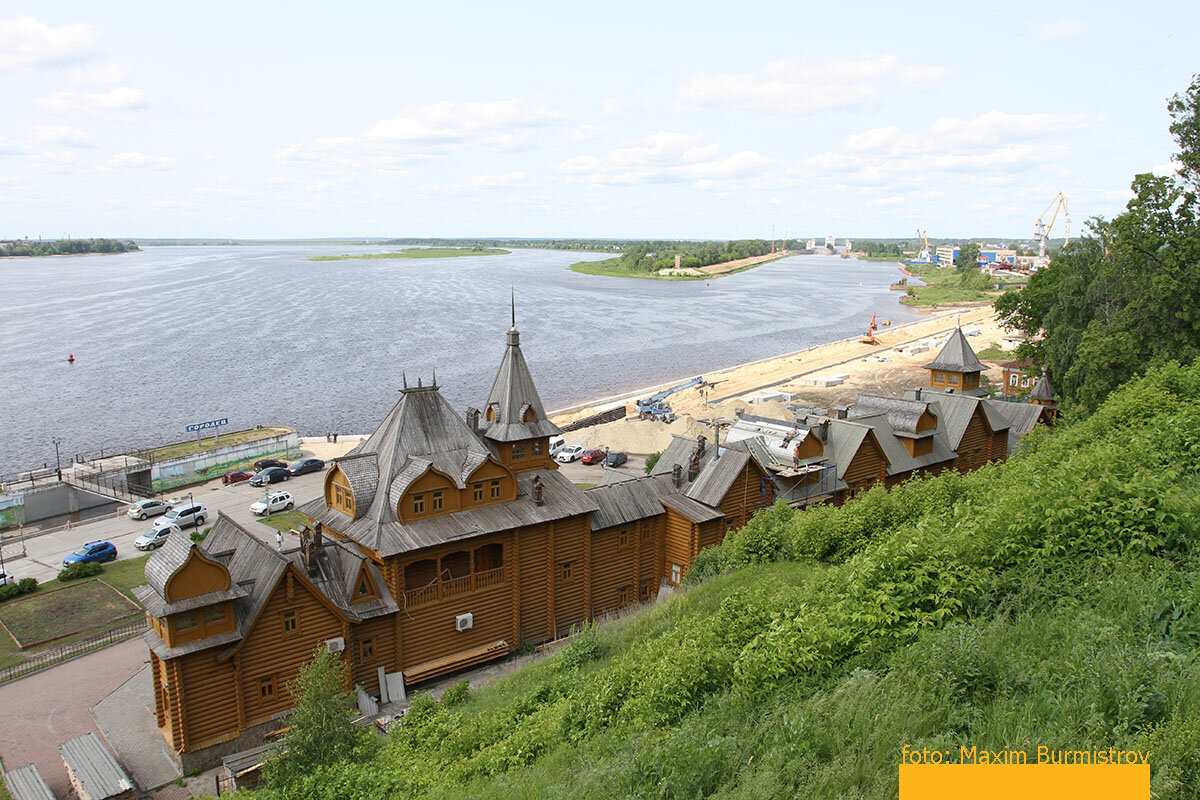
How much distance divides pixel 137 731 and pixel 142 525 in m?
27.2

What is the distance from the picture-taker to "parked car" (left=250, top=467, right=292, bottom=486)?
56100mm

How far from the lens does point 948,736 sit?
9.82 m

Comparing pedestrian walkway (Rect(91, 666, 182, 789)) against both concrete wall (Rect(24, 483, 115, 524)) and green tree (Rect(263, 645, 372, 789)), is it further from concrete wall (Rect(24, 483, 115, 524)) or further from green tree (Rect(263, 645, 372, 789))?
concrete wall (Rect(24, 483, 115, 524))

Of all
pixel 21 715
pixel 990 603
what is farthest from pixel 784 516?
pixel 21 715

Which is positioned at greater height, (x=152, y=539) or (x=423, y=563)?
(x=423, y=563)

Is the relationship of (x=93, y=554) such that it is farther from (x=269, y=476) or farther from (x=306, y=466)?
(x=306, y=466)

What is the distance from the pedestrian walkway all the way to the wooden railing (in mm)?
8106

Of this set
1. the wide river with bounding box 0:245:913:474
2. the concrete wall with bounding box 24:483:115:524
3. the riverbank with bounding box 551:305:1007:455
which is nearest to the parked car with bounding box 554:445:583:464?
the riverbank with bounding box 551:305:1007:455

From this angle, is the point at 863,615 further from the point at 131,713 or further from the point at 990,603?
the point at 131,713

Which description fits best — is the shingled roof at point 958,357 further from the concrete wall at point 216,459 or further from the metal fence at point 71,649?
the concrete wall at point 216,459

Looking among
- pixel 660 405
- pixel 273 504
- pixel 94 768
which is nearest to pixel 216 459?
pixel 273 504

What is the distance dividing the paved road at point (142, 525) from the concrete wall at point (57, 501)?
3.97 m

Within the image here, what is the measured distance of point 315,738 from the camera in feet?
58.3

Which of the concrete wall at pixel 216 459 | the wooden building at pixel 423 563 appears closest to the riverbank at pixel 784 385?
the concrete wall at pixel 216 459
